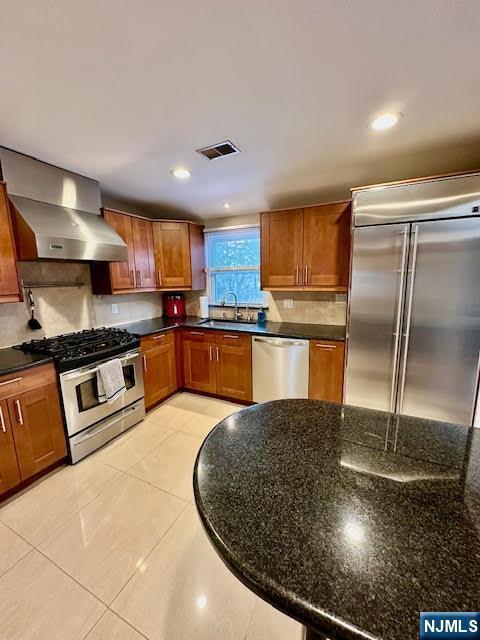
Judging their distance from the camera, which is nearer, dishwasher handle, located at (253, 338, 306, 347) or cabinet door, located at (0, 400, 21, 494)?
cabinet door, located at (0, 400, 21, 494)

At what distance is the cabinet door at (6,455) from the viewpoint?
5.89ft

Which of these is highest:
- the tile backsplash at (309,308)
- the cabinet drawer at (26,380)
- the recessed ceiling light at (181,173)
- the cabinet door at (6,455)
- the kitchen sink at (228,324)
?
the recessed ceiling light at (181,173)

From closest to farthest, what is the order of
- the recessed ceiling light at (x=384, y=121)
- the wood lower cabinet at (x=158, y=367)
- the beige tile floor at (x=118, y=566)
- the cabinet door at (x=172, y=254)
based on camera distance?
the beige tile floor at (x=118, y=566) < the recessed ceiling light at (x=384, y=121) < the wood lower cabinet at (x=158, y=367) < the cabinet door at (x=172, y=254)

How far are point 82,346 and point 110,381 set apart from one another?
38 cm

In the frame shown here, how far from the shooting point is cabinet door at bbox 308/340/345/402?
257cm

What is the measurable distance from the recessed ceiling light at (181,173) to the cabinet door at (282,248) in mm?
930

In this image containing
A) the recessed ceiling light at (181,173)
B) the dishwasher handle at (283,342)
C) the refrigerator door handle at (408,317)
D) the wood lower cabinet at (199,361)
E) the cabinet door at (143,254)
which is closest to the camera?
the refrigerator door handle at (408,317)

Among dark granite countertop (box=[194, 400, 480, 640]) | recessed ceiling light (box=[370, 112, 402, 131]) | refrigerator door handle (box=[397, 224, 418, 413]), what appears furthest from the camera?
refrigerator door handle (box=[397, 224, 418, 413])

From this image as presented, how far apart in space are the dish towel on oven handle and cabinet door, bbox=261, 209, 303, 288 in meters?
1.75

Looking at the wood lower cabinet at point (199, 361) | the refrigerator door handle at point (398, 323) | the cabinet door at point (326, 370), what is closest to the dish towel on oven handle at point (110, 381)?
the wood lower cabinet at point (199, 361)

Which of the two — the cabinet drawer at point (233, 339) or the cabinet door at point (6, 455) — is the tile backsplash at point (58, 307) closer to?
the cabinet door at point (6, 455)

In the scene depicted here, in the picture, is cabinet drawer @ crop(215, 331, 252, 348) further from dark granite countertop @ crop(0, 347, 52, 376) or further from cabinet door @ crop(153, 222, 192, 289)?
dark granite countertop @ crop(0, 347, 52, 376)

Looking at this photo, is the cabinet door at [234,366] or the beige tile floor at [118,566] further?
the cabinet door at [234,366]

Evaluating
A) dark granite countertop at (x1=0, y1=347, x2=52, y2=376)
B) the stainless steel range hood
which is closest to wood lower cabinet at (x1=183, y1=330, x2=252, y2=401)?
the stainless steel range hood
